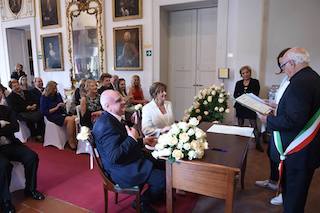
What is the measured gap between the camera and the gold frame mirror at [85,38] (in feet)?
20.3

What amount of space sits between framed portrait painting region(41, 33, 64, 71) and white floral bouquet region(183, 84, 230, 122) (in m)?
5.07

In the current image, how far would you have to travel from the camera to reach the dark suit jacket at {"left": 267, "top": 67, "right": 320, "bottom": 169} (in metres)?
1.79

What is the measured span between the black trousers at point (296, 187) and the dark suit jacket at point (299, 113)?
5 cm

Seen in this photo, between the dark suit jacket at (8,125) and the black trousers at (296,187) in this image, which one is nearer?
the black trousers at (296,187)

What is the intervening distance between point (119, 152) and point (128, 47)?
14.1 ft

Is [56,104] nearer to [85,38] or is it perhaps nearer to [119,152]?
[85,38]

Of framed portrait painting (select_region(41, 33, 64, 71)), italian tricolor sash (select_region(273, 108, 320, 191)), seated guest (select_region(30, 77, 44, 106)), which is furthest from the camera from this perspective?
framed portrait painting (select_region(41, 33, 64, 71))

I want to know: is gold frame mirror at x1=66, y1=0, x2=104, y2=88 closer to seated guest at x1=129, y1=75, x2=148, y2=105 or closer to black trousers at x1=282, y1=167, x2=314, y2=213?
seated guest at x1=129, y1=75, x2=148, y2=105

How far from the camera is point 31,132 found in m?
5.09

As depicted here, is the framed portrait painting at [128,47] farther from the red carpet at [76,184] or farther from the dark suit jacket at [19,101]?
the red carpet at [76,184]

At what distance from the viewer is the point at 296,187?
1.96m

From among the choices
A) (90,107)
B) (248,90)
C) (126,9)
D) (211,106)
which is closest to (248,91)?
(248,90)

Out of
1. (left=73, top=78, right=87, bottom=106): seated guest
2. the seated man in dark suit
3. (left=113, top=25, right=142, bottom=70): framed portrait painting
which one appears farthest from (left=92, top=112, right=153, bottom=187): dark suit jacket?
(left=113, top=25, right=142, bottom=70): framed portrait painting

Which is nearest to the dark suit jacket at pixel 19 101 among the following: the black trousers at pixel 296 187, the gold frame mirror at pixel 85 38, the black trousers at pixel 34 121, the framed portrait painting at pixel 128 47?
the black trousers at pixel 34 121
